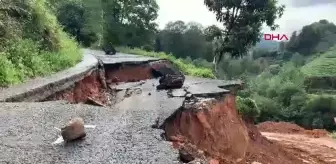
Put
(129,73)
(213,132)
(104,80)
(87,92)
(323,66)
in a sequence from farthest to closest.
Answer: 1. (323,66)
2. (129,73)
3. (104,80)
4. (87,92)
5. (213,132)

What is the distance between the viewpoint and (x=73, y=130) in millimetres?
3943

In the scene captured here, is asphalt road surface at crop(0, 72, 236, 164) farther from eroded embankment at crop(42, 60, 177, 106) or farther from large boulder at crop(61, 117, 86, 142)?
eroded embankment at crop(42, 60, 177, 106)

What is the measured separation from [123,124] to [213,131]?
2.37 meters

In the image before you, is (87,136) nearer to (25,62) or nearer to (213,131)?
(213,131)

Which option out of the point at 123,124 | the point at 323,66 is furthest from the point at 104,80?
the point at 323,66

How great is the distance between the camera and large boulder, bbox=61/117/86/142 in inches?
153

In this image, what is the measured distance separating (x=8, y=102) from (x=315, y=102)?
1126 inches

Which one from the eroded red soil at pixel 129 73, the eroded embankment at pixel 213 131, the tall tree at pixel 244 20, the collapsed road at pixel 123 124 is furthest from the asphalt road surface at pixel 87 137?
the tall tree at pixel 244 20

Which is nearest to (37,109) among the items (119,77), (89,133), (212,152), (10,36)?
(89,133)

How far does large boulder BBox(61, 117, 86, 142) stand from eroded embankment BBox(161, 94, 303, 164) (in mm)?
1101

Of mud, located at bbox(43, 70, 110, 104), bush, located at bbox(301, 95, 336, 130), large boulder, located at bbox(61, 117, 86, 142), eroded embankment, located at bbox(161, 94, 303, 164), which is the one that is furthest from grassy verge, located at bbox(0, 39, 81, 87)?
bush, located at bbox(301, 95, 336, 130)

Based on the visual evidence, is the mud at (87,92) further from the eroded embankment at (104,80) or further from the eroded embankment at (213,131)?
the eroded embankment at (213,131)

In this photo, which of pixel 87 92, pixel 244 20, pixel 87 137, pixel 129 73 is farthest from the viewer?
pixel 244 20

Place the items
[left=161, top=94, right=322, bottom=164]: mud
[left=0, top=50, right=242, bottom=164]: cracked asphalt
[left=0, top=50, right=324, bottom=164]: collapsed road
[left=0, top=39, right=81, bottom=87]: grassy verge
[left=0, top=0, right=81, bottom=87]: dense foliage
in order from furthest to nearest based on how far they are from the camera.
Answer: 1. [left=0, top=0, right=81, bottom=87]: dense foliage
2. [left=0, top=39, right=81, bottom=87]: grassy verge
3. [left=161, top=94, right=322, bottom=164]: mud
4. [left=0, top=50, right=324, bottom=164]: collapsed road
5. [left=0, top=50, right=242, bottom=164]: cracked asphalt
